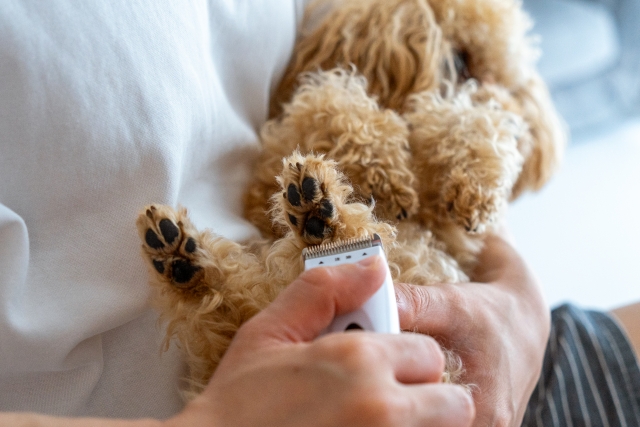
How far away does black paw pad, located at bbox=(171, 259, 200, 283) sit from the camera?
71cm

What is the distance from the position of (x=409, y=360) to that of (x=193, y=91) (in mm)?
497

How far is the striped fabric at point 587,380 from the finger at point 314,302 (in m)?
0.70

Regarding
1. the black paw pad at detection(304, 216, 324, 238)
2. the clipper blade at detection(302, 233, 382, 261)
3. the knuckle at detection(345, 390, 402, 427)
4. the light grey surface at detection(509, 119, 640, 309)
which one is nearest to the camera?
the knuckle at detection(345, 390, 402, 427)

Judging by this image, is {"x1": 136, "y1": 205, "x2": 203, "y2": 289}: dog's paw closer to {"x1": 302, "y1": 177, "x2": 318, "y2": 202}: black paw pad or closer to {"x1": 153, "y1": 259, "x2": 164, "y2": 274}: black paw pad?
{"x1": 153, "y1": 259, "x2": 164, "y2": 274}: black paw pad

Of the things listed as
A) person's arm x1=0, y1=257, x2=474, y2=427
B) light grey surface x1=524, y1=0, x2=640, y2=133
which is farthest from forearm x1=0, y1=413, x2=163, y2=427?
light grey surface x1=524, y1=0, x2=640, y2=133

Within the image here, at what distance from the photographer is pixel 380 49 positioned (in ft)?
3.80

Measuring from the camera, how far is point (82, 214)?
72 centimetres

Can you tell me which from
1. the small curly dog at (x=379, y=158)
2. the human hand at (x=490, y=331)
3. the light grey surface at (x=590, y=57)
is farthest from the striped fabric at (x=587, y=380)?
the light grey surface at (x=590, y=57)

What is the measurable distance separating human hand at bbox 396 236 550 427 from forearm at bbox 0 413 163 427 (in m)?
0.33

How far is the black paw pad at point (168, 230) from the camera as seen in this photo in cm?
69

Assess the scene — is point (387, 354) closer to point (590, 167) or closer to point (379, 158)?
point (379, 158)

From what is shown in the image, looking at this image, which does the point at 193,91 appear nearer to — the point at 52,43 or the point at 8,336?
the point at 52,43

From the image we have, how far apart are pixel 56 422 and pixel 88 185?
297mm

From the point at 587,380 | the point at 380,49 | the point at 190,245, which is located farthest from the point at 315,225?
the point at 587,380
